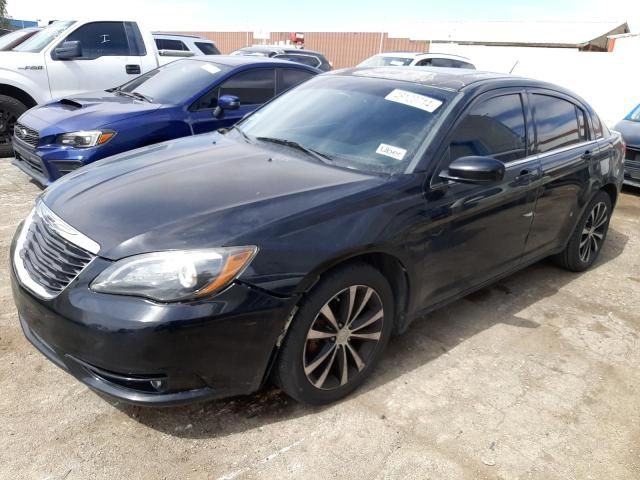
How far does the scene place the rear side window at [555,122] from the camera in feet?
12.6

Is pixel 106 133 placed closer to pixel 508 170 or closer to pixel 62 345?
pixel 62 345

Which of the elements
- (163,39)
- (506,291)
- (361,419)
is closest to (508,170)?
(506,291)

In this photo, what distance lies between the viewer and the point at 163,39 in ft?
44.1

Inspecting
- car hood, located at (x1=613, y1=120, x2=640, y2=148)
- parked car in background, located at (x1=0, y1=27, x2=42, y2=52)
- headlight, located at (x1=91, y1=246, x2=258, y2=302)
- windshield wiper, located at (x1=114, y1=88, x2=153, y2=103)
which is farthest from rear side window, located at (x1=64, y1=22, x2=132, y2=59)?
car hood, located at (x1=613, y1=120, x2=640, y2=148)

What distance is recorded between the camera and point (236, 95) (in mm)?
6066

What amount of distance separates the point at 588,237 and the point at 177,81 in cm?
449

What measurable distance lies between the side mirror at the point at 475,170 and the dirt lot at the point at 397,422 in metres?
1.11

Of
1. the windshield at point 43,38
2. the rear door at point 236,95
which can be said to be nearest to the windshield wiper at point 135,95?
the rear door at point 236,95

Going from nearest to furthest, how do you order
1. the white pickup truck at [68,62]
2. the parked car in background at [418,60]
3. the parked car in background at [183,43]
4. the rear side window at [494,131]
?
the rear side window at [494,131]
the white pickup truck at [68,62]
the parked car in background at [418,60]
the parked car in background at [183,43]

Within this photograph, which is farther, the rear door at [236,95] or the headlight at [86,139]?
the rear door at [236,95]

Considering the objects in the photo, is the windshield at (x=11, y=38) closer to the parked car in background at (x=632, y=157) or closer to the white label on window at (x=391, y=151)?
the white label on window at (x=391, y=151)

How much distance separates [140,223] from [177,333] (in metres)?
0.54

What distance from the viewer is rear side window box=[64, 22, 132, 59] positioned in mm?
7691

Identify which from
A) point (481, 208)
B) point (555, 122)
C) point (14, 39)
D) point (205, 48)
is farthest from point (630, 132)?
point (205, 48)
